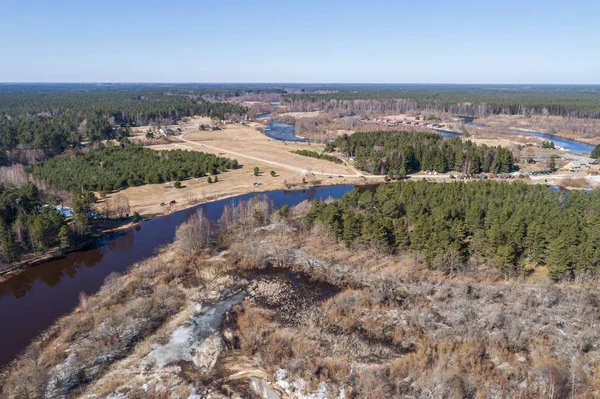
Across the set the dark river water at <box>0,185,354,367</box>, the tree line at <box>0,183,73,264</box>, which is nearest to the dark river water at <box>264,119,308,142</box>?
the dark river water at <box>0,185,354,367</box>

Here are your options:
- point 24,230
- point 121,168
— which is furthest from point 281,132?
point 24,230

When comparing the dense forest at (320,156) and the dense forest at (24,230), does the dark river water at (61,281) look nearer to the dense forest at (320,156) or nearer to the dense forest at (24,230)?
the dense forest at (24,230)

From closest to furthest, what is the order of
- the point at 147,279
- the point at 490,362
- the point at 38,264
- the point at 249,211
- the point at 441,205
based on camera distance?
1. the point at 490,362
2. the point at 147,279
3. the point at 38,264
4. the point at 441,205
5. the point at 249,211

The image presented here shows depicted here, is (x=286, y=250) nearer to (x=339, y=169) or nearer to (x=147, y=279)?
(x=147, y=279)

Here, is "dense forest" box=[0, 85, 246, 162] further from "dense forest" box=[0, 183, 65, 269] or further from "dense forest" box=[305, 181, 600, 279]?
"dense forest" box=[305, 181, 600, 279]

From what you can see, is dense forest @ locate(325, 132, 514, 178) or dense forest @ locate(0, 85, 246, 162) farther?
dense forest @ locate(0, 85, 246, 162)

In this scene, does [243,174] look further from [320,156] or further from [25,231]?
[25,231]

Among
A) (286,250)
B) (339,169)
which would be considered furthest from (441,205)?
(339,169)

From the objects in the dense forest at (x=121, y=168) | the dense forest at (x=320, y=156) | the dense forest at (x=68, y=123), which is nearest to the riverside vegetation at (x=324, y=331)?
the dense forest at (x=121, y=168)
